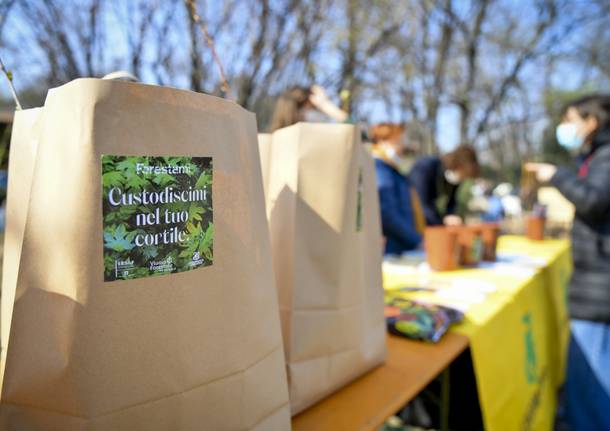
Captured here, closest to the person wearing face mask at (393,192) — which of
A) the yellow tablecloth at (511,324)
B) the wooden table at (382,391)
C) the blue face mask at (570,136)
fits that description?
the yellow tablecloth at (511,324)

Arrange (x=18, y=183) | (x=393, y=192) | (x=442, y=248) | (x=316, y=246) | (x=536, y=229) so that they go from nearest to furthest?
(x=18, y=183) → (x=316, y=246) → (x=442, y=248) → (x=393, y=192) → (x=536, y=229)

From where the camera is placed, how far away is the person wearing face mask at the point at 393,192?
1.93 m

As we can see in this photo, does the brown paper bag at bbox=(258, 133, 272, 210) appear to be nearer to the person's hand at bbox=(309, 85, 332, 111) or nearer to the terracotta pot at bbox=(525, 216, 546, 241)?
the person's hand at bbox=(309, 85, 332, 111)

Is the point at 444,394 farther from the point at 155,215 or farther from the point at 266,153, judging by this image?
the point at 155,215

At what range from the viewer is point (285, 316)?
25.2 inches

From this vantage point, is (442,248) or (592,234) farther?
(442,248)

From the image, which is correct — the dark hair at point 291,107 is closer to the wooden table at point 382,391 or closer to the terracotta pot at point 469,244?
the terracotta pot at point 469,244

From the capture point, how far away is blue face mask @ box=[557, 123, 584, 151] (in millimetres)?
1617

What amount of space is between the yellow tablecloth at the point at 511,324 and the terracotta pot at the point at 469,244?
0.20 ft

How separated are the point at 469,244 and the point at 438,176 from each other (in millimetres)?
1100

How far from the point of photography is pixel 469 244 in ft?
5.58

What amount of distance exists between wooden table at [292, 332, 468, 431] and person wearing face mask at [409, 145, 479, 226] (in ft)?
5.74

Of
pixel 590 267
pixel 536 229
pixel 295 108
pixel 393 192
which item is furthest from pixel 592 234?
pixel 295 108

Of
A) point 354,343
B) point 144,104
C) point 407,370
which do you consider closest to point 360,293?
point 354,343
